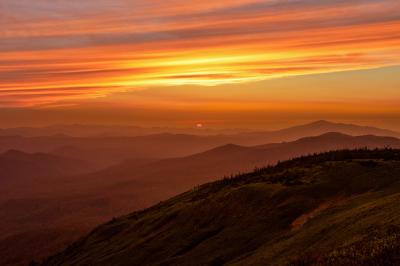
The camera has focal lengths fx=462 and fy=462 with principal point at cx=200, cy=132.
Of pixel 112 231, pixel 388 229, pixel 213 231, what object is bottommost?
pixel 112 231

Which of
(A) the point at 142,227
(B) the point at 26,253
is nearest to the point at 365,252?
(A) the point at 142,227

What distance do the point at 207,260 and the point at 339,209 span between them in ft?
32.7

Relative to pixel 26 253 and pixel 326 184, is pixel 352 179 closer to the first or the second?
pixel 326 184

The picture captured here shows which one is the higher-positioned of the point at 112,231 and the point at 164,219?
the point at 164,219

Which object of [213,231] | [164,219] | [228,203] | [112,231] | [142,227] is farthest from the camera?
[112,231]

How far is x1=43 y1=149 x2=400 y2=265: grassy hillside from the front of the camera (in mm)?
23047

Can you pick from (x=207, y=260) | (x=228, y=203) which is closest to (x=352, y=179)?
(x=228, y=203)

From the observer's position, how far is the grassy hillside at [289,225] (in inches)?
907

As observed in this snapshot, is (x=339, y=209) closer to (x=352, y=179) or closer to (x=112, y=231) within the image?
(x=352, y=179)

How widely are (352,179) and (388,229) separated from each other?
20.0 meters

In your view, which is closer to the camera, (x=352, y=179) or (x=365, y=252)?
(x=365, y=252)

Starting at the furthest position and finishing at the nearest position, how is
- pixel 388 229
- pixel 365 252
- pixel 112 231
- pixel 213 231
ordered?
pixel 112 231 → pixel 213 231 → pixel 388 229 → pixel 365 252

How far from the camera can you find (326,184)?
41125 millimetres

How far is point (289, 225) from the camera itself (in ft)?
112
